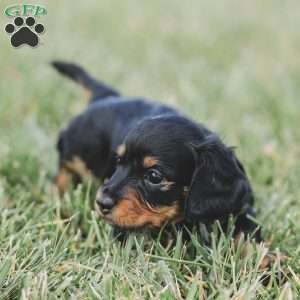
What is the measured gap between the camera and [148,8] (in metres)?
8.80

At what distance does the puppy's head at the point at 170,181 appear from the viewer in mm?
2729

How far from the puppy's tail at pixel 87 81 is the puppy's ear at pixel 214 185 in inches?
56.6

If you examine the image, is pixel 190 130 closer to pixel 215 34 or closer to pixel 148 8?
→ pixel 215 34

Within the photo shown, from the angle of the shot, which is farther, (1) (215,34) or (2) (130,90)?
(1) (215,34)

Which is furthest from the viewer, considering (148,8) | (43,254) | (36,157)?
(148,8)

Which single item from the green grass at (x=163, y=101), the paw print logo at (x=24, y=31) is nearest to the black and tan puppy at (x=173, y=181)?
the green grass at (x=163, y=101)

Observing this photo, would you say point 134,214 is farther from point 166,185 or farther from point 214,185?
point 214,185

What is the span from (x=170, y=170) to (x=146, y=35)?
5.06 m

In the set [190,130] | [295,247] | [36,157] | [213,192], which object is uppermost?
[190,130]

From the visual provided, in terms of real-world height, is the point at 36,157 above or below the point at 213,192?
below

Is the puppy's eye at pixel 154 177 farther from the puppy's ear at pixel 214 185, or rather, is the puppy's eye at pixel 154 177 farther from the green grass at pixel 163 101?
the green grass at pixel 163 101

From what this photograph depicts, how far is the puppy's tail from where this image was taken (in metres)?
4.16

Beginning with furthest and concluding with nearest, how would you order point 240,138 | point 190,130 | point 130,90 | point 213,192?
point 130,90, point 240,138, point 190,130, point 213,192

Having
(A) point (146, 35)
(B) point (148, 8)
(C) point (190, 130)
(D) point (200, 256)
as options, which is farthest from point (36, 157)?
(B) point (148, 8)
